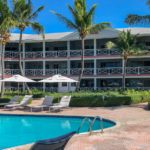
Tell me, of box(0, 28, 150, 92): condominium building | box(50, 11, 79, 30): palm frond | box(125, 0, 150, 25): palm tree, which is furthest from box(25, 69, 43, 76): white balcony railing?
box(125, 0, 150, 25): palm tree

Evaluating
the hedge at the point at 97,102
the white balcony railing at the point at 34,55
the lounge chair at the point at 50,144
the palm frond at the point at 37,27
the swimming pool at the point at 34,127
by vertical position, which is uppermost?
the palm frond at the point at 37,27

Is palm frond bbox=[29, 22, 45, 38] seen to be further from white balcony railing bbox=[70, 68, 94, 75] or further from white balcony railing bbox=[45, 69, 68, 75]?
white balcony railing bbox=[70, 68, 94, 75]

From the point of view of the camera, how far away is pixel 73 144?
740 cm

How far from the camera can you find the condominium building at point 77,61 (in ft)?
92.0

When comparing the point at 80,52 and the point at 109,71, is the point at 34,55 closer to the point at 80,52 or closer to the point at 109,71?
the point at 80,52

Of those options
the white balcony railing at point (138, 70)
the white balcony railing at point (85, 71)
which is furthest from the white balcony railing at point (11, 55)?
the white balcony railing at point (138, 70)

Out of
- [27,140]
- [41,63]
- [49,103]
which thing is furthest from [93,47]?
[27,140]

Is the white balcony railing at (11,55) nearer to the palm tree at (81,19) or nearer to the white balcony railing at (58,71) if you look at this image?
the white balcony railing at (58,71)

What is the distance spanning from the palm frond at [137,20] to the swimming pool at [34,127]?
32.1 ft

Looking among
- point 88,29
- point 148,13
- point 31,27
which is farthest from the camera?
point 31,27

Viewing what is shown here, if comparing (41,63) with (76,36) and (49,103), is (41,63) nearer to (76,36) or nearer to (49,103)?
(76,36)

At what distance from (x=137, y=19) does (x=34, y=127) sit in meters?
12.3

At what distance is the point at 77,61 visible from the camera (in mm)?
31703

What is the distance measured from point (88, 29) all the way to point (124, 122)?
44.7ft
